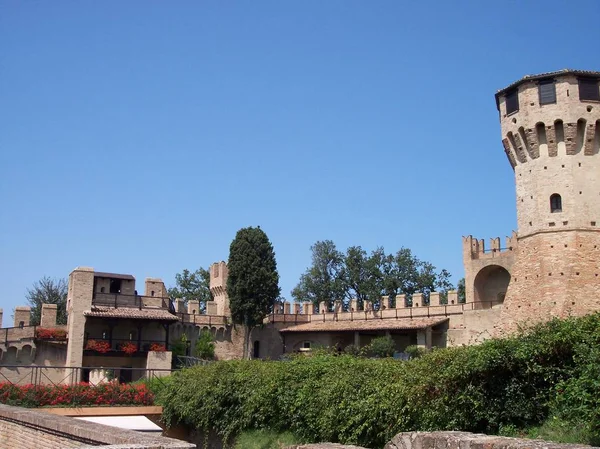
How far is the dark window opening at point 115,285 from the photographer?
1485 inches

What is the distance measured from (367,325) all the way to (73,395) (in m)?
22.5

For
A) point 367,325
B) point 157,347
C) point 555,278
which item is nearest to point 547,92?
point 555,278

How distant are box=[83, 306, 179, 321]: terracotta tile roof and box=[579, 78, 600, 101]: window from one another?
24394mm

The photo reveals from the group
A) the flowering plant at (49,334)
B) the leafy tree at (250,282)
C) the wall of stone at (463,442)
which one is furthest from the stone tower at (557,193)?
the flowering plant at (49,334)

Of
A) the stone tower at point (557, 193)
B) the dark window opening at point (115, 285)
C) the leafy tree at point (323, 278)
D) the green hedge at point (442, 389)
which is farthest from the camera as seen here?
the leafy tree at point (323, 278)

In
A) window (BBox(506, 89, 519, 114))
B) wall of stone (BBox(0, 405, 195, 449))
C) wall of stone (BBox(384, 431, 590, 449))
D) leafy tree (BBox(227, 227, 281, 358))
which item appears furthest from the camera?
leafy tree (BBox(227, 227, 281, 358))

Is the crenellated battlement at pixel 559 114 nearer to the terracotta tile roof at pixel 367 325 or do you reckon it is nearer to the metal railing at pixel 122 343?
the terracotta tile roof at pixel 367 325

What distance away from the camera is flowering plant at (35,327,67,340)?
34.3 meters

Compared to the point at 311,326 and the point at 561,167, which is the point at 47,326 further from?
the point at 561,167

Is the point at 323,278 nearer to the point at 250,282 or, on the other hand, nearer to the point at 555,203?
the point at 250,282

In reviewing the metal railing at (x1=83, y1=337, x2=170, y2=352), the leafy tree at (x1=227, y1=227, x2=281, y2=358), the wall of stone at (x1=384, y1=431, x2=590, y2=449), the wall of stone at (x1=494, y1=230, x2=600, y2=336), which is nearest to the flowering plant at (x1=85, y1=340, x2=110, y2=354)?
the metal railing at (x1=83, y1=337, x2=170, y2=352)

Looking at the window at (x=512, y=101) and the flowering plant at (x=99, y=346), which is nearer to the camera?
the window at (x=512, y=101)

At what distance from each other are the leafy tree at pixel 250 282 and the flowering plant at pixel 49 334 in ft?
36.4

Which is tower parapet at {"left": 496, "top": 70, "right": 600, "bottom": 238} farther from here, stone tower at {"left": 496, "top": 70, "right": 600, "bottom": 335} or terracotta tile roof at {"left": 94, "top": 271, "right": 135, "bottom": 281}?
terracotta tile roof at {"left": 94, "top": 271, "right": 135, "bottom": 281}
